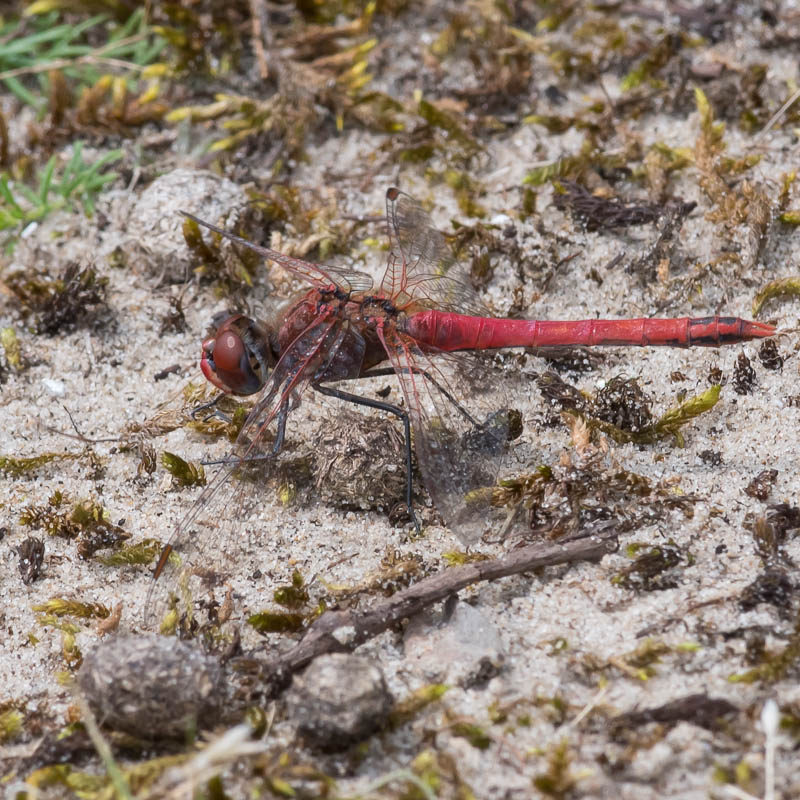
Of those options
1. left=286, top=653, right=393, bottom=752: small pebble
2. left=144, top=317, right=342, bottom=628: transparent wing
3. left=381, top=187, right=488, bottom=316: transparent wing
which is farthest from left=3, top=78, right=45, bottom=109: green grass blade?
left=286, top=653, right=393, bottom=752: small pebble

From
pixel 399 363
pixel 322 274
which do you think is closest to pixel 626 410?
pixel 399 363

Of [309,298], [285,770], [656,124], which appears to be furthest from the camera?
[656,124]

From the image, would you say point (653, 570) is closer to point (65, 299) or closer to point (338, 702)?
point (338, 702)

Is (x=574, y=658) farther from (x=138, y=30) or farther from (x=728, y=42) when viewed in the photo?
(x=138, y=30)

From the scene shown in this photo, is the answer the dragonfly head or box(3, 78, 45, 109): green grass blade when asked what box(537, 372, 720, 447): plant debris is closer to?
the dragonfly head

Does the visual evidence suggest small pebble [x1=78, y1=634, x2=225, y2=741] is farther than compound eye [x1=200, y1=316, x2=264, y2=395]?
No

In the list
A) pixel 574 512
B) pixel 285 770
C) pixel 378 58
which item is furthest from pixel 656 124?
pixel 285 770

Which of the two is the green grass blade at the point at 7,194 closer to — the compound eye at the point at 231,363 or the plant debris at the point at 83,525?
the compound eye at the point at 231,363
